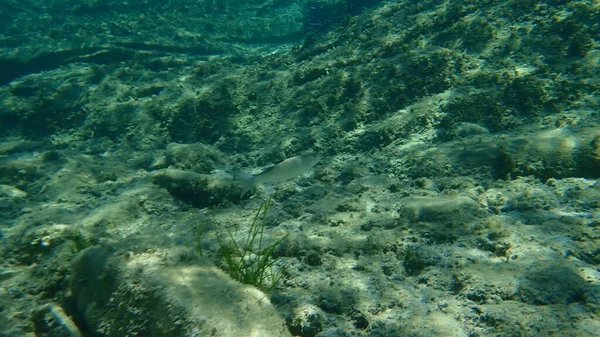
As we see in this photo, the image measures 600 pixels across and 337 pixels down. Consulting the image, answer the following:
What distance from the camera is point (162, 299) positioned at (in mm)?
2170

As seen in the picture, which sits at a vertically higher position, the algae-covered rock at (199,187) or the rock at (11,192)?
the algae-covered rock at (199,187)

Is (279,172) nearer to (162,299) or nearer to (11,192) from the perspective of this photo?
(162,299)

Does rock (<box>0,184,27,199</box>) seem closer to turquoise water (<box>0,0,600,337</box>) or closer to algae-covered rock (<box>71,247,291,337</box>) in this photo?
turquoise water (<box>0,0,600,337</box>)

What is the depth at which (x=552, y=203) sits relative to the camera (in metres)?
3.42

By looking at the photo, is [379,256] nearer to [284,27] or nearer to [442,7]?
[442,7]

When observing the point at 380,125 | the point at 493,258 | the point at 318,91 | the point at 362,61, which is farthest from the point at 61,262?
the point at 362,61

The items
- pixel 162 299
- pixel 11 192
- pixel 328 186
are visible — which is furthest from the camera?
pixel 11 192

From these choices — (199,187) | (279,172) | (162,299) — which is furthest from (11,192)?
(162,299)

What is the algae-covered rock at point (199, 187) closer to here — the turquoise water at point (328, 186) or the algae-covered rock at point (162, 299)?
the turquoise water at point (328, 186)

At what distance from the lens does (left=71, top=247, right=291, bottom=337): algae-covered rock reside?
6.75 ft

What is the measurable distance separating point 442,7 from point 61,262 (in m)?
8.40

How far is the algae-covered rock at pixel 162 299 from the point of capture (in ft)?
6.75

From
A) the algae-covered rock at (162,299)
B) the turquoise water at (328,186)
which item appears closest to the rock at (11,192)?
the turquoise water at (328,186)

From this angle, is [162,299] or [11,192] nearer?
[162,299]
